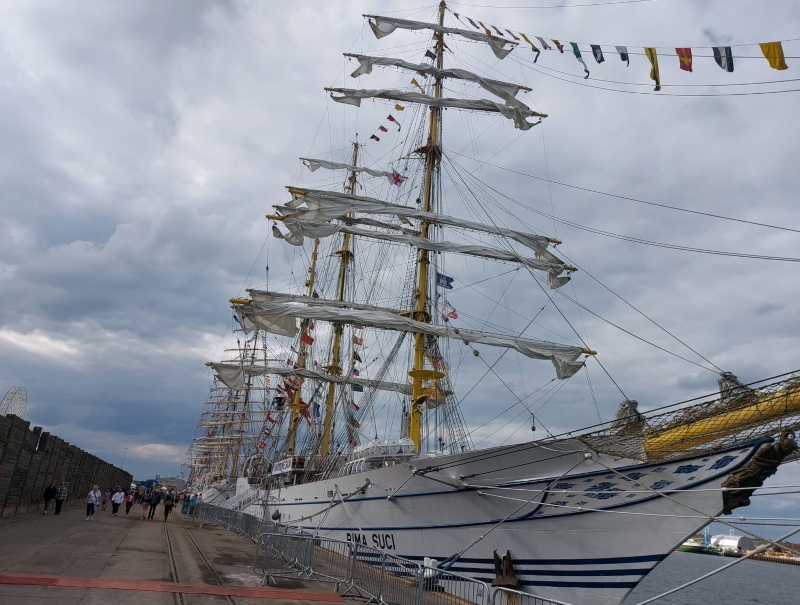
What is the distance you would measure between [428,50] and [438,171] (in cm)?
538

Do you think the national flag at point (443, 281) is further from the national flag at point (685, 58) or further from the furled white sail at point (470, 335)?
the national flag at point (685, 58)

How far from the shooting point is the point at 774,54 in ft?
29.6

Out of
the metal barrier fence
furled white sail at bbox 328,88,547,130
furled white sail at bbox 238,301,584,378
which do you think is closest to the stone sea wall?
the metal barrier fence

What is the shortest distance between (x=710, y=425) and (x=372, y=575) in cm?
614

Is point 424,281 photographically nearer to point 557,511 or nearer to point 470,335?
point 470,335

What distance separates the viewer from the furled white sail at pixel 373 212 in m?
20.9

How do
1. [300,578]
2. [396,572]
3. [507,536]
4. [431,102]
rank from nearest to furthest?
[396,572]
[300,578]
[507,536]
[431,102]

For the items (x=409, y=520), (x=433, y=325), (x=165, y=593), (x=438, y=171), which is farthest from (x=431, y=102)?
(x=165, y=593)

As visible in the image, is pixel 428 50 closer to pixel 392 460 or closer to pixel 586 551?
pixel 392 460

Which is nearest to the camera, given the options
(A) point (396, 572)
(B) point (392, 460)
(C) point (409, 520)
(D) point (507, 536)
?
(A) point (396, 572)

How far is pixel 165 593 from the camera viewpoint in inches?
331

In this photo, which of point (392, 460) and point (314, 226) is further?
point (314, 226)

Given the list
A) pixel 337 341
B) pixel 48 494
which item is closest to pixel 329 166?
pixel 337 341

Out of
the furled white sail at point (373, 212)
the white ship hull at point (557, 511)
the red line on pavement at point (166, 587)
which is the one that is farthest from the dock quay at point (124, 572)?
the furled white sail at point (373, 212)
